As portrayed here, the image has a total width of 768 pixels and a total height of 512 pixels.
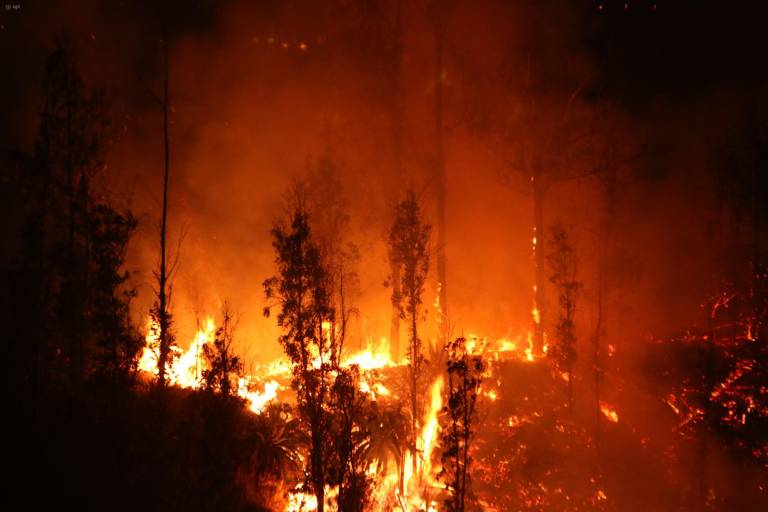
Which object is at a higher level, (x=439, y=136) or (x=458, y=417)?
(x=439, y=136)

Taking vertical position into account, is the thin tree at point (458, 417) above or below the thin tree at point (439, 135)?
below

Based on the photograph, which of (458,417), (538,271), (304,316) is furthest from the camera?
(538,271)

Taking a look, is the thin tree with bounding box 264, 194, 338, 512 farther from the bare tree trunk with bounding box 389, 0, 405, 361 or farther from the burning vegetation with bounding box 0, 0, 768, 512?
the bare tree trunk with bounding box 389, 0, 405, 361

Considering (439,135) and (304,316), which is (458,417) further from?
(439,135)

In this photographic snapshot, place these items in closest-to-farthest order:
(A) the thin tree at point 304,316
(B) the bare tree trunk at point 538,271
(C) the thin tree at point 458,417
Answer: (C) the thin tree at point 458,417, (A) the thin tree at point 304,316, (B) the bare tree trunk at point 538,271

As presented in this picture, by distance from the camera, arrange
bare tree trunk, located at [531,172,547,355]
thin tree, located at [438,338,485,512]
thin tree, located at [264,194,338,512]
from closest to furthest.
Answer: thin tree, located at [438,338,485,512] → thin tree, located at [264,194,338,512] → bare tree trunk, located at [531,172,547,355]

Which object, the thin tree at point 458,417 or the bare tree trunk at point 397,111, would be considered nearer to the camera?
the thin tree at point 458,417

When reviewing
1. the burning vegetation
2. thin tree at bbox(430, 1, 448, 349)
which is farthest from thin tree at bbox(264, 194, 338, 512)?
thin tree at bbox(430, 1, 448, 349)

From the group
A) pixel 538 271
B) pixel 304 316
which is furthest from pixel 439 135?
pixel 304 316

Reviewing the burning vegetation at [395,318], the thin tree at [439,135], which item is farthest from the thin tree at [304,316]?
the thin tree at [439,135]

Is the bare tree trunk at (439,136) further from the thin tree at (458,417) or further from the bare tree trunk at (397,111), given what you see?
the thin tree at (458,417)

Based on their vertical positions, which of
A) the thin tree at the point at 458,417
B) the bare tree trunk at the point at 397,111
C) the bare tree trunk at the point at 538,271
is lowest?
the thin tree at the point at 458,417

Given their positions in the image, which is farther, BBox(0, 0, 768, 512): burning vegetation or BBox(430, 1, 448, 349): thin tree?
BBox(430, 1, 448, 349): thin tree

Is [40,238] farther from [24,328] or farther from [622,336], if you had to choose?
[622,336]
